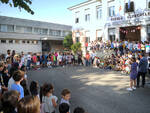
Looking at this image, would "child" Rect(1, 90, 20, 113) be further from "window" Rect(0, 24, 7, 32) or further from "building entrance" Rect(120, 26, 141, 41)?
"window" Rect(0, 24, 7, 32)

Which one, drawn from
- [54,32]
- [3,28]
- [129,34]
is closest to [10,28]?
[3,28]

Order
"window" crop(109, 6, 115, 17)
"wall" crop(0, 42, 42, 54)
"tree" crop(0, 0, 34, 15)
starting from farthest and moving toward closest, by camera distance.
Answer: "wall" crop(0, 42, 42, 54) < "window" crop(109, 6, 115, 17) < "tree" crop(0, 0, 34, 15)

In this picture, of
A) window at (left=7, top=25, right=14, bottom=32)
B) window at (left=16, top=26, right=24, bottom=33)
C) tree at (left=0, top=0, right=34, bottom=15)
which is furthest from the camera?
window at (left=16, top=26, right=24, bottom=33)

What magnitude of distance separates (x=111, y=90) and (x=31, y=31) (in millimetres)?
27709

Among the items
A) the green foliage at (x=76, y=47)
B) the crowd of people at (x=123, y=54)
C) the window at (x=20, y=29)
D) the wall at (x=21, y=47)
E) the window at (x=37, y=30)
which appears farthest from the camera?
the window at (x=37, y=30)

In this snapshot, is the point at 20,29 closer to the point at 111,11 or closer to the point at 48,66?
the point at 48,66

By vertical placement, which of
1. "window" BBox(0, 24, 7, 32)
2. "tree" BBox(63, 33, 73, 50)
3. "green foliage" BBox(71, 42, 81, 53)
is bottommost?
"green foliage" BBox(71, 42, 81, 53)

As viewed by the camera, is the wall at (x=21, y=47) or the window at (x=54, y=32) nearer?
the wall at (x=21, y=47)

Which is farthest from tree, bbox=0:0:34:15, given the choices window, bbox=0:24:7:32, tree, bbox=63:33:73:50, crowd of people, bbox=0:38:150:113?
window, bbox=0:24:7:32

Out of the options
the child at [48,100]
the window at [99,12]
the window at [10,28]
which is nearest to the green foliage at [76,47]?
the window at [99,12]

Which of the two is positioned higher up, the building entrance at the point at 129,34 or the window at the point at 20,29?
the window at the point at 20,29

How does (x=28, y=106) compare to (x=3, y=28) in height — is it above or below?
below

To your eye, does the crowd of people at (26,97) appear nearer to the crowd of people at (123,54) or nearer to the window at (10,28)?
the crowd of people at (123,54)

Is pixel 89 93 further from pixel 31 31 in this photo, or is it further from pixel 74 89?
pixel 31 31
